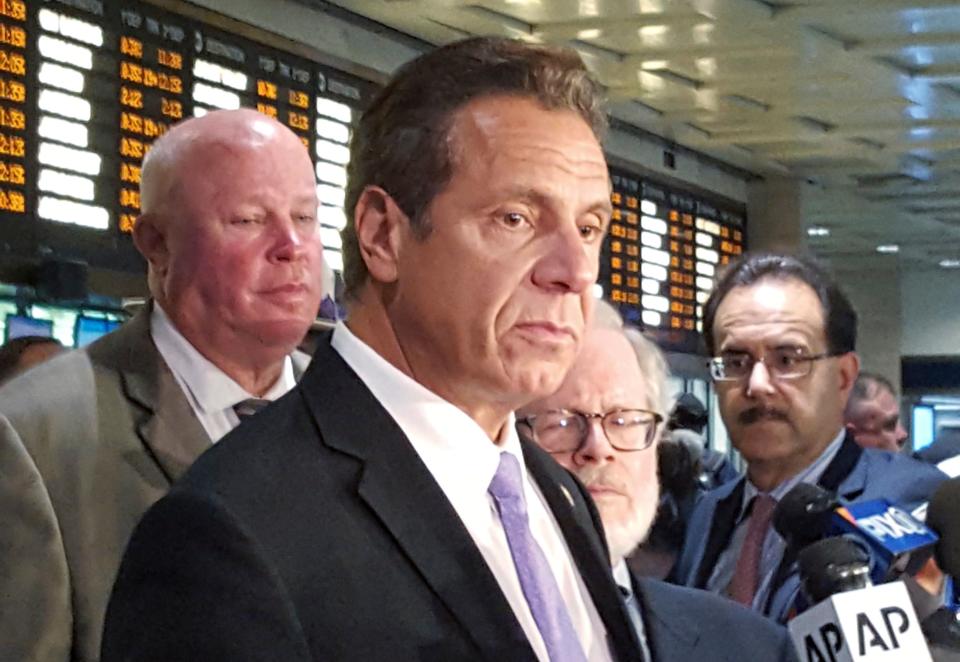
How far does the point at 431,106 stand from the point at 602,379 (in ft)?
2.83

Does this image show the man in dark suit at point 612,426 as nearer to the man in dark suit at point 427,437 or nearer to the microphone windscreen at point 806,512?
the microphone windscreen at point 806,512

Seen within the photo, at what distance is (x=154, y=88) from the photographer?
13.0ft

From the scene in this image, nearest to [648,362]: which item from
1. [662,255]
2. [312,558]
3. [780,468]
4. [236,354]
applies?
[780,468]

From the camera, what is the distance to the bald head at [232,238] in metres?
1.91

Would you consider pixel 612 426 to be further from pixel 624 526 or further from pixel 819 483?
pixel 819 483

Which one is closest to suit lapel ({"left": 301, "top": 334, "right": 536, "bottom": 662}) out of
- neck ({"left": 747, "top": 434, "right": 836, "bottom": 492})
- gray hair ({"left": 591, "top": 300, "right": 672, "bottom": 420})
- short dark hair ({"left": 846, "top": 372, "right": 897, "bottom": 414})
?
gray hair ({"left": 591, "top": 300, "right": 672, "bottom": 420})

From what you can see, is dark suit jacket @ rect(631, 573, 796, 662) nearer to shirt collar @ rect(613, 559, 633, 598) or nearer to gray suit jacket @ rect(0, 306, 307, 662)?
shirt collar @ rect(613, 559, 633, 598)

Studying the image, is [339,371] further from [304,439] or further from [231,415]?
[231,415]

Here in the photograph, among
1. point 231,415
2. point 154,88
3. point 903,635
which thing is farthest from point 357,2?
point 903,635

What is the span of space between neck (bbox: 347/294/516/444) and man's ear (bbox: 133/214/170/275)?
2.78 feet

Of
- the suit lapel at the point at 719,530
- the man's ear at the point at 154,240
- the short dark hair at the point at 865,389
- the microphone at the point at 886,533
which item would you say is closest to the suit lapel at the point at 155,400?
the man's ear at the point at 154,240

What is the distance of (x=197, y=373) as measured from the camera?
1.88m

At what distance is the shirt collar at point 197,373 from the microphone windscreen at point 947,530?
82 centimetres

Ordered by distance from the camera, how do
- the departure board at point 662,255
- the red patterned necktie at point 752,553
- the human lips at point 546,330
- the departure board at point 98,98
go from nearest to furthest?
the human lips at point 546,330 < the red patterned necktie at point 752,553 < the departure board at point 98,98 < the departure board at point 662,255
